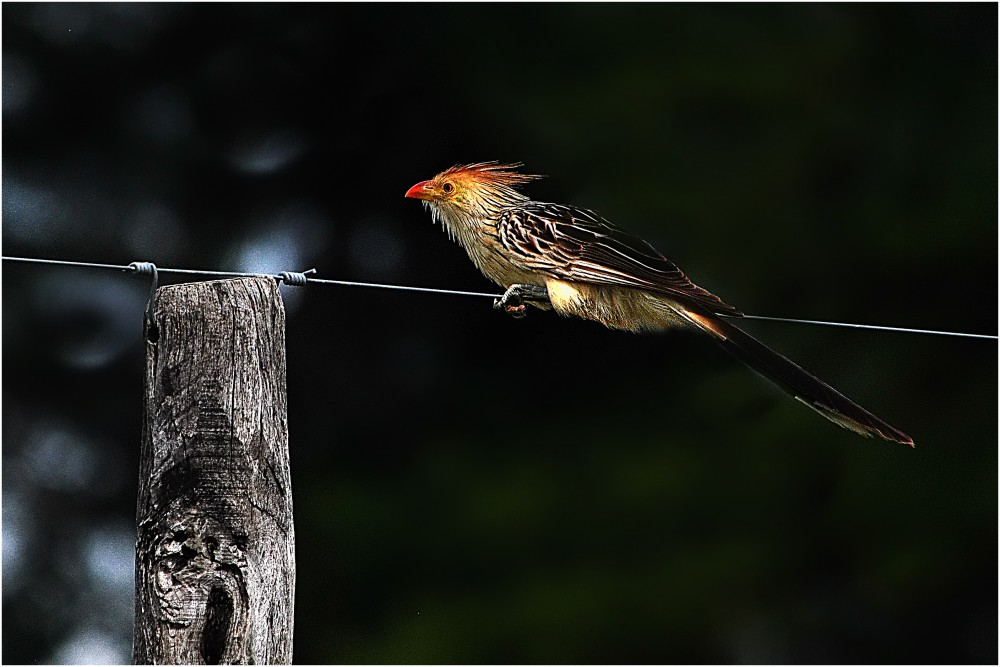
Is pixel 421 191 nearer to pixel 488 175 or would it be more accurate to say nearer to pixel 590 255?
pixel 488 175

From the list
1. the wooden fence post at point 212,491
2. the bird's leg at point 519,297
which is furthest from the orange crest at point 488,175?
the wooden fence post at point 212,491

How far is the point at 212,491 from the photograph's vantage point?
1432mm

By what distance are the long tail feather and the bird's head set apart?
494mm

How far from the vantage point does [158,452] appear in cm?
145

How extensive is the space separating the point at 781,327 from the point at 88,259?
2.83m

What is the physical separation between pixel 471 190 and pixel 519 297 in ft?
0.99

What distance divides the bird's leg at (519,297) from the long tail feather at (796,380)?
0.97 ft

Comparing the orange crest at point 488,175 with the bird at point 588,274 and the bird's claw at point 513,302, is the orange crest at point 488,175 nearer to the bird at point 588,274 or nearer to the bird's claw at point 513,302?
the bird at point 588,274

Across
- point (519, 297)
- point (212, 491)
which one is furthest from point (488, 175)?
point (212, 491)

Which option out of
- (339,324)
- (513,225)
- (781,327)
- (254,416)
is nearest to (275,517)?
(254,416)

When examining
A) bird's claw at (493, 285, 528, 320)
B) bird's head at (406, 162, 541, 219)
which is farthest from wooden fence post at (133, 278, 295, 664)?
bird's head at (406, 162, 541, 219)

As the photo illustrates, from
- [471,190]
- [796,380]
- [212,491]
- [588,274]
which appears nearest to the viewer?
[212,491]

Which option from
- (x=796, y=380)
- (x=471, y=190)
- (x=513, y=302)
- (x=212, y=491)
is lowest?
(x=212, y=491)

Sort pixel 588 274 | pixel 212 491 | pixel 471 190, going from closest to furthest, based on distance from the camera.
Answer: pixel 212 491, pixel 588 274, pixel 471 190
